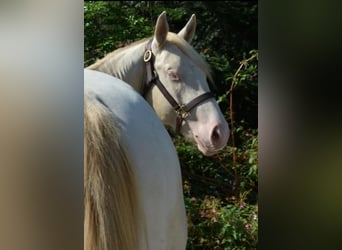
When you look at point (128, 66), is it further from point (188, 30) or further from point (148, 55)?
point (188, 30)

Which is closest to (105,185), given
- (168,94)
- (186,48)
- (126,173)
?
(126,173)

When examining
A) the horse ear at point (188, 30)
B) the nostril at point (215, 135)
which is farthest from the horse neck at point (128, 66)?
the nostril at point (215, 135)

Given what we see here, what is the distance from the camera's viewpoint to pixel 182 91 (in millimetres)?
1323

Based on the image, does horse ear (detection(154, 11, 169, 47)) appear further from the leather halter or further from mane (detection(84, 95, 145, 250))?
mane (detection(84, 95, 145, 250))

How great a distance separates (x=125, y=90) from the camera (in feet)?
4.05

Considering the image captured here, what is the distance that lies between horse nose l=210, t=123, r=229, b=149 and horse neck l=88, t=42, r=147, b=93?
25 centimetres

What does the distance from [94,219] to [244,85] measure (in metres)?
0.66

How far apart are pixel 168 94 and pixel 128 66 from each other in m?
0.15

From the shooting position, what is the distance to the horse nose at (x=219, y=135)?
131 cm

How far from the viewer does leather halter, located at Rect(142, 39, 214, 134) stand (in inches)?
51.9
